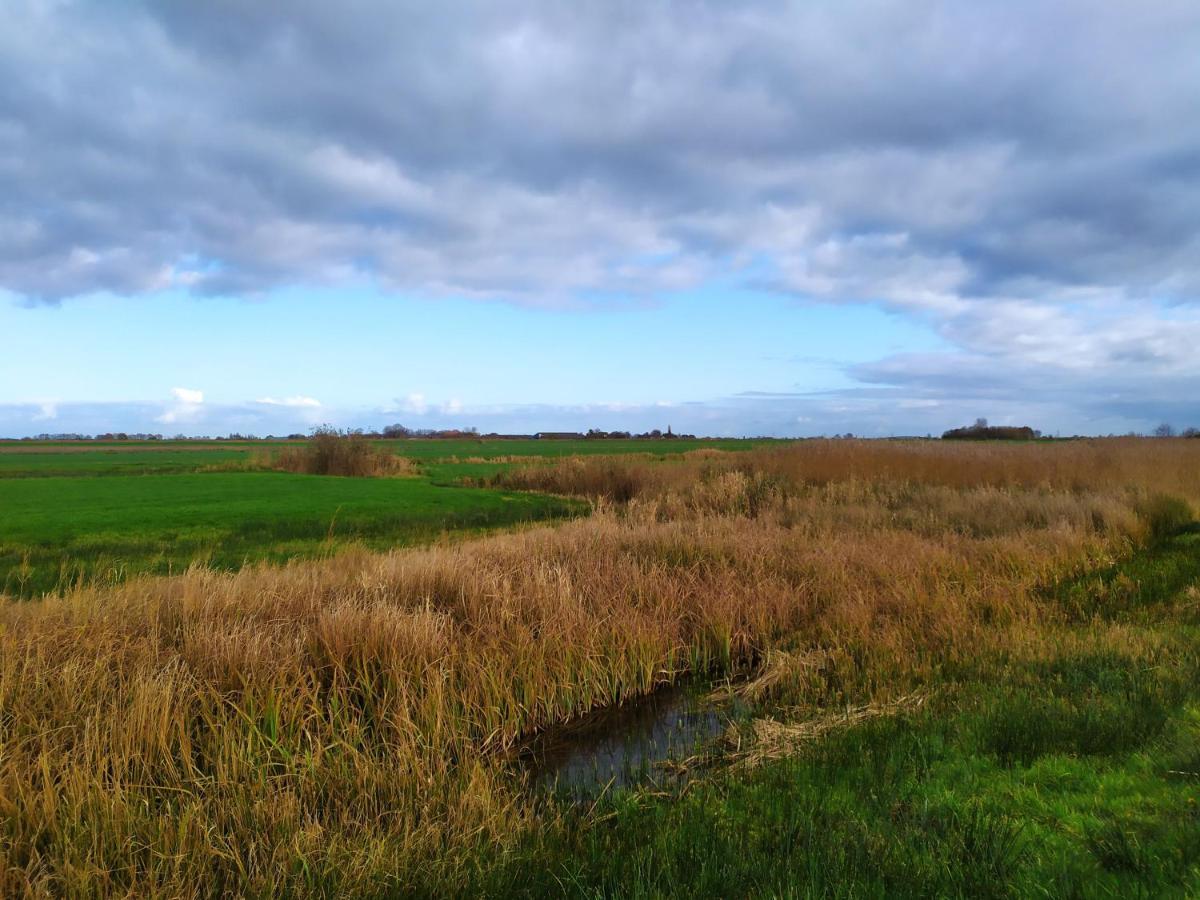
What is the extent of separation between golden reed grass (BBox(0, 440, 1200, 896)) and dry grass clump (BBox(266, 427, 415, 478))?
35.0 meters

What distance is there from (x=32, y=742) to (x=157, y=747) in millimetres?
902

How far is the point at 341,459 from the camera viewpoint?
152 feet

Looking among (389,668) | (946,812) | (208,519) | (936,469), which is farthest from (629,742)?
(936,469)

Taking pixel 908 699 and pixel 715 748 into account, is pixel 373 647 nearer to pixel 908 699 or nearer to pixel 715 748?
pixel 715 748

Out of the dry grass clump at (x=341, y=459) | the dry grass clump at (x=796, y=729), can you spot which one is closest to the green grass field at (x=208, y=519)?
the dry grass clump at (x=796, y=729)

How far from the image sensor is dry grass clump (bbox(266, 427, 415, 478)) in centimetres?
4616

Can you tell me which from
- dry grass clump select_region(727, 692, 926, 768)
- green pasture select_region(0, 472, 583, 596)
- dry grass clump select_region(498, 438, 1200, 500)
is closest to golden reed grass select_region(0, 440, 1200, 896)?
dry grass clump select_region(727, 692, 926, 768)

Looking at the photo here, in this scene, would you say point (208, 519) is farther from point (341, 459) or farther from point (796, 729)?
point (341, 459)

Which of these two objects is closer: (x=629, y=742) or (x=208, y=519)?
(x=629, y=742)

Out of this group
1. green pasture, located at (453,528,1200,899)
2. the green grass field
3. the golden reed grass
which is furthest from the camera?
the green grass field

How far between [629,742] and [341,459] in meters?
43.6

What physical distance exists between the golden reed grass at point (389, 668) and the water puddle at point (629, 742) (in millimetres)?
334

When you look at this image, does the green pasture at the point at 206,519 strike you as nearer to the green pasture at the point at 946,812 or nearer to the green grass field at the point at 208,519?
the green grass field at the point at 208,519

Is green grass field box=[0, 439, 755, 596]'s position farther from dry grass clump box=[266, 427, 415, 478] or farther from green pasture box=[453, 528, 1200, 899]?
dry grass clump box=[266, 427, 415, 478]
